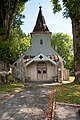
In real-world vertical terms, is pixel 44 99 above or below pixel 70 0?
below

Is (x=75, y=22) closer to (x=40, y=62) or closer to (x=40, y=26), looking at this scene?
(x=40, y=62)

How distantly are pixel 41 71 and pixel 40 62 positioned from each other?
54.0 inches

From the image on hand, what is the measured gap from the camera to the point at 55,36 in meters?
88.4

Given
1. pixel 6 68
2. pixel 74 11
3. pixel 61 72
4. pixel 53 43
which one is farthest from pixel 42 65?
pixel 53 43

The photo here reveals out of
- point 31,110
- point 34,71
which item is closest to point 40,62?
point 34,71

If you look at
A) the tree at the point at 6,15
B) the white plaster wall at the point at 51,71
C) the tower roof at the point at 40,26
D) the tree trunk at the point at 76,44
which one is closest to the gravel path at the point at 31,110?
the tree trunk at the point at 76,44

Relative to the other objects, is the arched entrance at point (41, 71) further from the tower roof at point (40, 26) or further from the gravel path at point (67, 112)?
the gravel path at point (67, 112)

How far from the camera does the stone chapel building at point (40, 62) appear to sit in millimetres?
32750

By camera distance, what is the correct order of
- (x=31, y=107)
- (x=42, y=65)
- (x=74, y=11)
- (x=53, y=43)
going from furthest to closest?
(x=53, y=43) < (x=42, y=65) < (x=74, y=11) < (x=31, y=107)

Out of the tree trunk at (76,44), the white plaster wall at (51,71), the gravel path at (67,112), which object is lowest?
the gravel path at (67,112)

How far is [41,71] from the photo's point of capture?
112 feet

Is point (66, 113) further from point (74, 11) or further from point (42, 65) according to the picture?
point (42, 65)

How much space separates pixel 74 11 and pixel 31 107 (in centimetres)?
1382

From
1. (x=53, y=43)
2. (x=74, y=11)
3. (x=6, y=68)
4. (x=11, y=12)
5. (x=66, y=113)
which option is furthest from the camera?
(x=53, y=43)
